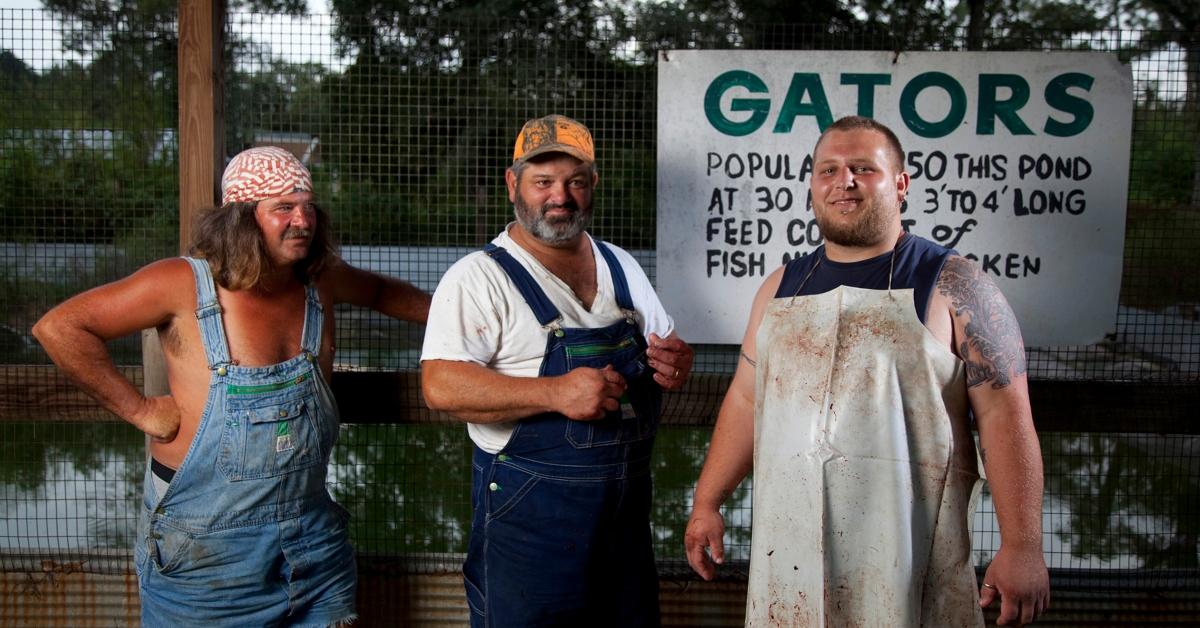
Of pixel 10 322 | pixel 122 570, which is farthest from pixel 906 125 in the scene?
pixel 10 322

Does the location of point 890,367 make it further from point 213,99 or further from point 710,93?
point 213,99

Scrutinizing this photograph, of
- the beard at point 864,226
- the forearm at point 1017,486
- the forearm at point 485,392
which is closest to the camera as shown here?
the forearm at point 1017,486

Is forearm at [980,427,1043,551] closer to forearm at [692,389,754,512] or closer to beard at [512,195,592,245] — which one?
forearm at [692,389,754,512]

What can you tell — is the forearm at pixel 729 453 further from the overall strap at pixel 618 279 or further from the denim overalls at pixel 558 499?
the overall strap at pixel 618 279

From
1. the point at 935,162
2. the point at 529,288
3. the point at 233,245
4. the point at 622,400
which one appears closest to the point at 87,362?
the point at 233,245

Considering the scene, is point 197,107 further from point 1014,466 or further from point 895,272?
point 1014,466

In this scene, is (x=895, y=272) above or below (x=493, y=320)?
above

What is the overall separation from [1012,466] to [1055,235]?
154cm

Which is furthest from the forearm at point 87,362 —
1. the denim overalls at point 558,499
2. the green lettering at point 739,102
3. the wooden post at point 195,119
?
the green lettering at point 739,102

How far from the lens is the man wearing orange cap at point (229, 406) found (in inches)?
93.4

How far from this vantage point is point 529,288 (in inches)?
93.6

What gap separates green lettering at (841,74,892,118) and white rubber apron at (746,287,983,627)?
1301mm

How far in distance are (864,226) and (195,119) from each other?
6.55 feet

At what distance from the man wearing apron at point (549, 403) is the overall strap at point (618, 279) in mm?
28
